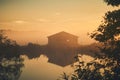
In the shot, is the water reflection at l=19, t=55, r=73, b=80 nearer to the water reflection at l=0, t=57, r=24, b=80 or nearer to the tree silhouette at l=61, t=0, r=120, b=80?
the water reflection at l=0, t=57, r=24, b=80

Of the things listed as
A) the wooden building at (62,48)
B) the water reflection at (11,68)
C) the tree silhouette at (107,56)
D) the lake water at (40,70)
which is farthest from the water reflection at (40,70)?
the tree silhouette at (107,56)

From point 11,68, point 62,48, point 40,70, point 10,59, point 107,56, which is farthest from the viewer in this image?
point 62,48

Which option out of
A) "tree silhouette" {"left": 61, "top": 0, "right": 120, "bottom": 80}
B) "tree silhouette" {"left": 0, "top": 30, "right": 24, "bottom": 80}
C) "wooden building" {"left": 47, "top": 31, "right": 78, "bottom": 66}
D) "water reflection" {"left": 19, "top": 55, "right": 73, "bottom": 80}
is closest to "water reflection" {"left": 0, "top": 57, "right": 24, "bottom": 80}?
"tree silhouette" {"left": 0, "top": 30, "right": 24, "bottom": 80}

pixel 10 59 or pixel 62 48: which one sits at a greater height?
pixel 62 48

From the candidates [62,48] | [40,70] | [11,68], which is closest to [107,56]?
[11,68]

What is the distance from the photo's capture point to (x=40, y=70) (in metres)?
51.6

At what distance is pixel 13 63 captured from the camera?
49.6 meters

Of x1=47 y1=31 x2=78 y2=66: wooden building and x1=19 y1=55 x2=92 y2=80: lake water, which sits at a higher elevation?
x1=47 y1=31 x2=78 y2=66: wooden building

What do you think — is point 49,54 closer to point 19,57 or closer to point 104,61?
point 19,57

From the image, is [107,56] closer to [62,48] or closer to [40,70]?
[40,70]

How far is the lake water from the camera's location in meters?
47.0

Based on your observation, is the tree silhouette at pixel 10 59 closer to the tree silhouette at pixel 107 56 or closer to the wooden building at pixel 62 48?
the wooden building at pixel 62 48

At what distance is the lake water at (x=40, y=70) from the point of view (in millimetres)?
46969

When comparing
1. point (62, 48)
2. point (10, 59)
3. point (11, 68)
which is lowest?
point (11, 68)
